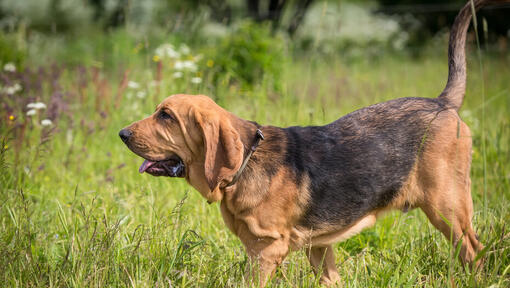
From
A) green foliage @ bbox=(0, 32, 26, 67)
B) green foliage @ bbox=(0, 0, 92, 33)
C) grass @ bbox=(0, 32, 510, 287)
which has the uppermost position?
green foliage @ bbox=(0, 0, 92, 33)

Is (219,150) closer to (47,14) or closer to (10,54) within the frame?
(10,54)

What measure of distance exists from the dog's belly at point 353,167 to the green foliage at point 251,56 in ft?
14.8

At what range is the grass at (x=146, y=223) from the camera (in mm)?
3277

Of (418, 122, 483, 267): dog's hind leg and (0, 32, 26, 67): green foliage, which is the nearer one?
(418, 122, 483, 267): dog's hind leg

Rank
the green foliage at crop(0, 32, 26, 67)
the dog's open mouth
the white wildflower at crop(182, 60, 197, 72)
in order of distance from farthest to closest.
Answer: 1. the green foliage at crop(0, 32, 26, 67)
2. the white wildflower at crop(182, 60, 197, 72)
3. the dog's open mouth

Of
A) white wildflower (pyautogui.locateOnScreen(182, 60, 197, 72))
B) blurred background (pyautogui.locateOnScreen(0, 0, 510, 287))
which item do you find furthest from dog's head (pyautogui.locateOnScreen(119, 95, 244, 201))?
white wildflower (pyautogui.locateOnScreen(182, 60, 197, 72))

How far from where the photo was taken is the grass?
3.28 meters

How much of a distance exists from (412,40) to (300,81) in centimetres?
942

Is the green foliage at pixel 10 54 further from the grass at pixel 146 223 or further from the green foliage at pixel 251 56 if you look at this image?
the green foliage at pixel 251 56

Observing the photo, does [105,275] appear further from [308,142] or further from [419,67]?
[419,67]

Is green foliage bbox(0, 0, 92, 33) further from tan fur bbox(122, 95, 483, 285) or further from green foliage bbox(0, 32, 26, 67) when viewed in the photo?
tan fur bbox(122, 95, 483, 285)

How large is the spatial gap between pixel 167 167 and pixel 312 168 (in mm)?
1038

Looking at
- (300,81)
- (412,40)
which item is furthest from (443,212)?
(412,40)

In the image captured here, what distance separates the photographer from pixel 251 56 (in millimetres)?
8328
